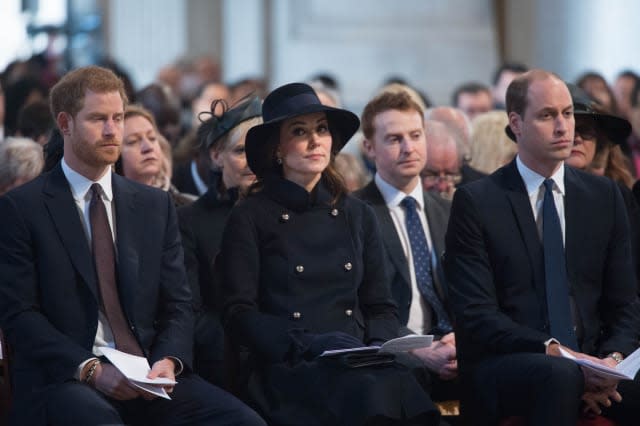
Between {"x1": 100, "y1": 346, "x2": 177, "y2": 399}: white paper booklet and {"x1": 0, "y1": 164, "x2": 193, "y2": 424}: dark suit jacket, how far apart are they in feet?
0.38

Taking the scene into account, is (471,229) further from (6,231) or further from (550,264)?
(6,231)

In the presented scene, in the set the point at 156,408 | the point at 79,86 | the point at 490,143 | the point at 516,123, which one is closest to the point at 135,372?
the point at 156,408

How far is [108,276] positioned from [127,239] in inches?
6.5

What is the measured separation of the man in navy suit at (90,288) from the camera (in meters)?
5.59

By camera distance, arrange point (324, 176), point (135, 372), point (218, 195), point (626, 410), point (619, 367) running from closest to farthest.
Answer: point (135, 372), point (619, 367), point (626, 410), point (324, 176), point (218, 195)

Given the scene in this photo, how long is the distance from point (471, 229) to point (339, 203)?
2.00 ft

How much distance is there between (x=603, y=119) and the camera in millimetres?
6941

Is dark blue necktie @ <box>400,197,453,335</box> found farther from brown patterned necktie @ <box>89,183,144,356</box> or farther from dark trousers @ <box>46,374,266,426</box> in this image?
brown patterned necktie @ <box>89,183,144,356</box>

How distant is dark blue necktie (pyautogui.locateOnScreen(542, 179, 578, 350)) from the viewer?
20.0 feet

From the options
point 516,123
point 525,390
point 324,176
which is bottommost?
point 525,390

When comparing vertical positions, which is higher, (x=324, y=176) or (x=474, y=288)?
(x=324, y=176)

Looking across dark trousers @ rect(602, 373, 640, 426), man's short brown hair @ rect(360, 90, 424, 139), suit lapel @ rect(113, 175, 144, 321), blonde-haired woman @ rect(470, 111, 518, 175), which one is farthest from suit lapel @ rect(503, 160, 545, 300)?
blonde-haired woman @ rect(470, 111, 518, 175)

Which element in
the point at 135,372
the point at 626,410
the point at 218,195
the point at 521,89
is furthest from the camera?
the point at 218,195

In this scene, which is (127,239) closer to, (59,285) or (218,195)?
(59,285)
